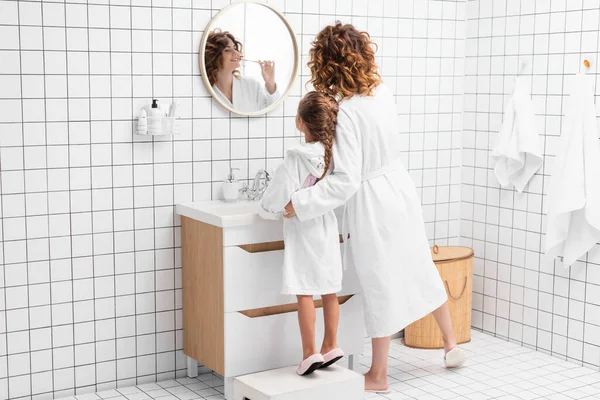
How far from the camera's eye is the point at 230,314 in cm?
325

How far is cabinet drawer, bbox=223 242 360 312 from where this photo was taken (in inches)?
127

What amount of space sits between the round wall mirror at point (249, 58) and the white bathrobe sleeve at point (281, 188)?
526mm

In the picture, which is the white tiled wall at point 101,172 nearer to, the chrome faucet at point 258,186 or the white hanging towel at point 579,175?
the chrome faucet at point 258,186

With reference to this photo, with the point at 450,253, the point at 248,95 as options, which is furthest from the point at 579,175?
the point at 248,95

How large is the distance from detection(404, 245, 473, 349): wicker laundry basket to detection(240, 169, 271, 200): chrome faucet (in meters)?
0.96

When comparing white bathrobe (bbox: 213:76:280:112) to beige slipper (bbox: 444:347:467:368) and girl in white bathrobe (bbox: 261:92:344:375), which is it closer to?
girl in white bathrobe (bbox: 261:92:344:375)

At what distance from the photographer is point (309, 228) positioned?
3207mm

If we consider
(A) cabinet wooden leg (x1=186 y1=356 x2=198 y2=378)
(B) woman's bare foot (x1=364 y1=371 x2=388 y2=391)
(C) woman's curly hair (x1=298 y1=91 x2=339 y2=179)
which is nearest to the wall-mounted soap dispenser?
(C) woman's curly hair (x1=298 y1=91 x2=339 y2=179)

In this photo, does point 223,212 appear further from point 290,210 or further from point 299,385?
point 299,385

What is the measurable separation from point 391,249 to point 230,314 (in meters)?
0.71

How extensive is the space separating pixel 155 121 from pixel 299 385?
1194 millimetres

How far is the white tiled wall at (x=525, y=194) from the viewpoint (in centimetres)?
375

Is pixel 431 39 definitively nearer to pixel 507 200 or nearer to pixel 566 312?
pixel 507 200

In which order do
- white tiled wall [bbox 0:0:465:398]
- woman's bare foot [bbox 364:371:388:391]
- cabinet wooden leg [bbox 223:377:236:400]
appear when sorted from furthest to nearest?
woman's bare foot [bbox 364:371:388:391]
cabinet wooden leg [bbox 223:377:236:400]
white tiled wall [bbox 0:0:465:398]
